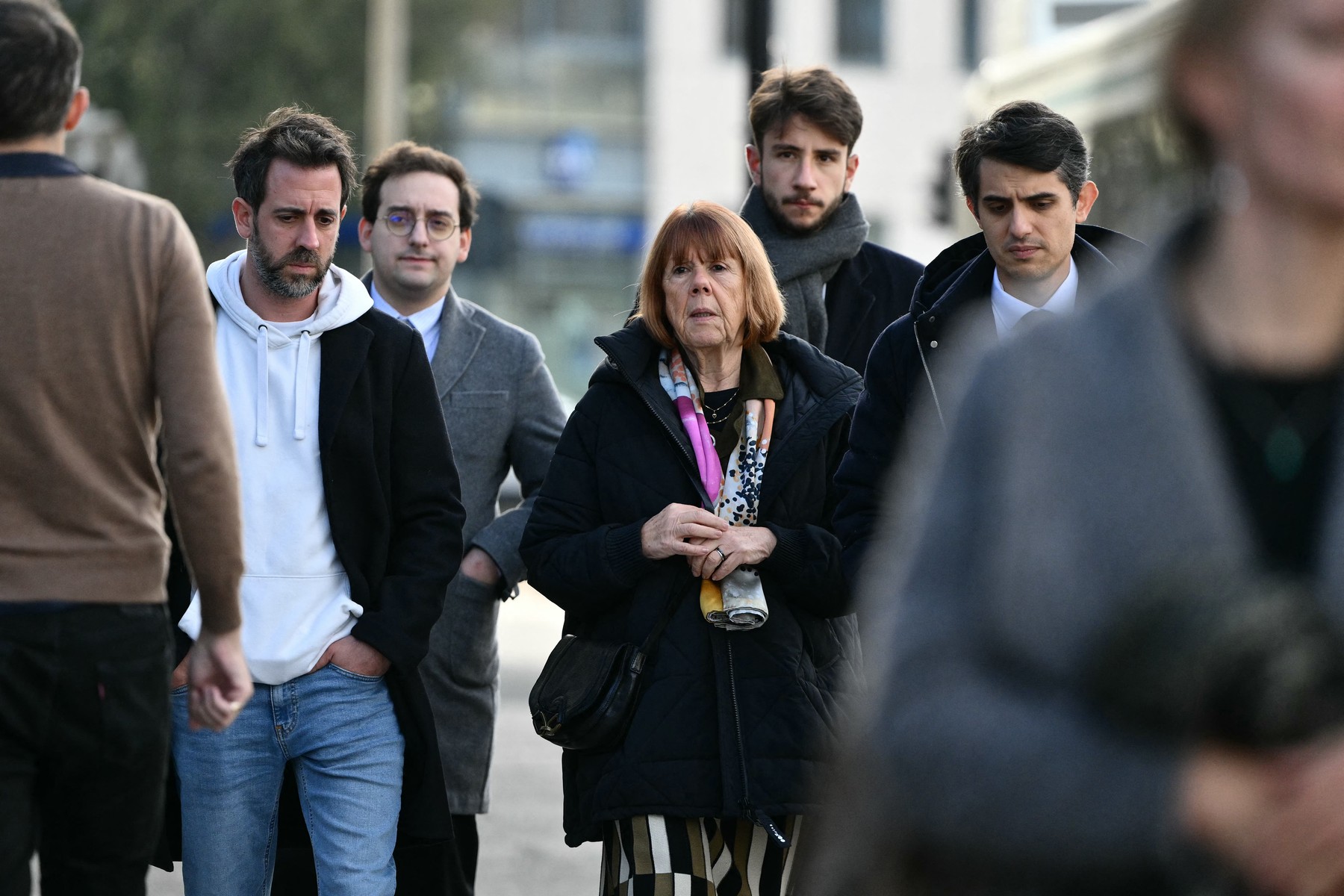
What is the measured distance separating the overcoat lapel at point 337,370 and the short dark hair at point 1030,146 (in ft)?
5.19

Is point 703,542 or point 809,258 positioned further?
point 809,258

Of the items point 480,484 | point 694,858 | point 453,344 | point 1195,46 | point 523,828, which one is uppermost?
point 1195,46

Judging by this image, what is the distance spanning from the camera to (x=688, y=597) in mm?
4547

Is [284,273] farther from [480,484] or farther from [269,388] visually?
[480,484]

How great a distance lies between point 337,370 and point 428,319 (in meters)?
1.27

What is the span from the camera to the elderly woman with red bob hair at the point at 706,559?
174 inches

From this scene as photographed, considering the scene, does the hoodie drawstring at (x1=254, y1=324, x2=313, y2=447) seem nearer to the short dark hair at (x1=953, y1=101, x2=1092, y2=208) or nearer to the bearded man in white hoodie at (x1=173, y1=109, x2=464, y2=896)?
the bearded man in white hoodie at (x1=173, y1=109, x2=464, y2=896)

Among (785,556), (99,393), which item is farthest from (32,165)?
(785,556)

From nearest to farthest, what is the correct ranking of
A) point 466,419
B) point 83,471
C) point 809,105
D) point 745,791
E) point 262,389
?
point 83,471
point 745,791
point 262,389
point 466,419
point 809,105

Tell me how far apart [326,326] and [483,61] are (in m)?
34.0

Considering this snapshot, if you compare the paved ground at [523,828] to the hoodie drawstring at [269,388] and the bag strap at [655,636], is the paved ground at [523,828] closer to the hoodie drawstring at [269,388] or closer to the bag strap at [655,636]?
the bag strap at [655,636]

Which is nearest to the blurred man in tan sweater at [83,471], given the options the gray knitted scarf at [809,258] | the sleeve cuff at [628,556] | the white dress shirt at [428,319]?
the sleeve cuff at [628,556]

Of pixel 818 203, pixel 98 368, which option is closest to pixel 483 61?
pixel 818 203

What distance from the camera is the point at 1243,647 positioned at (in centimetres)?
138
